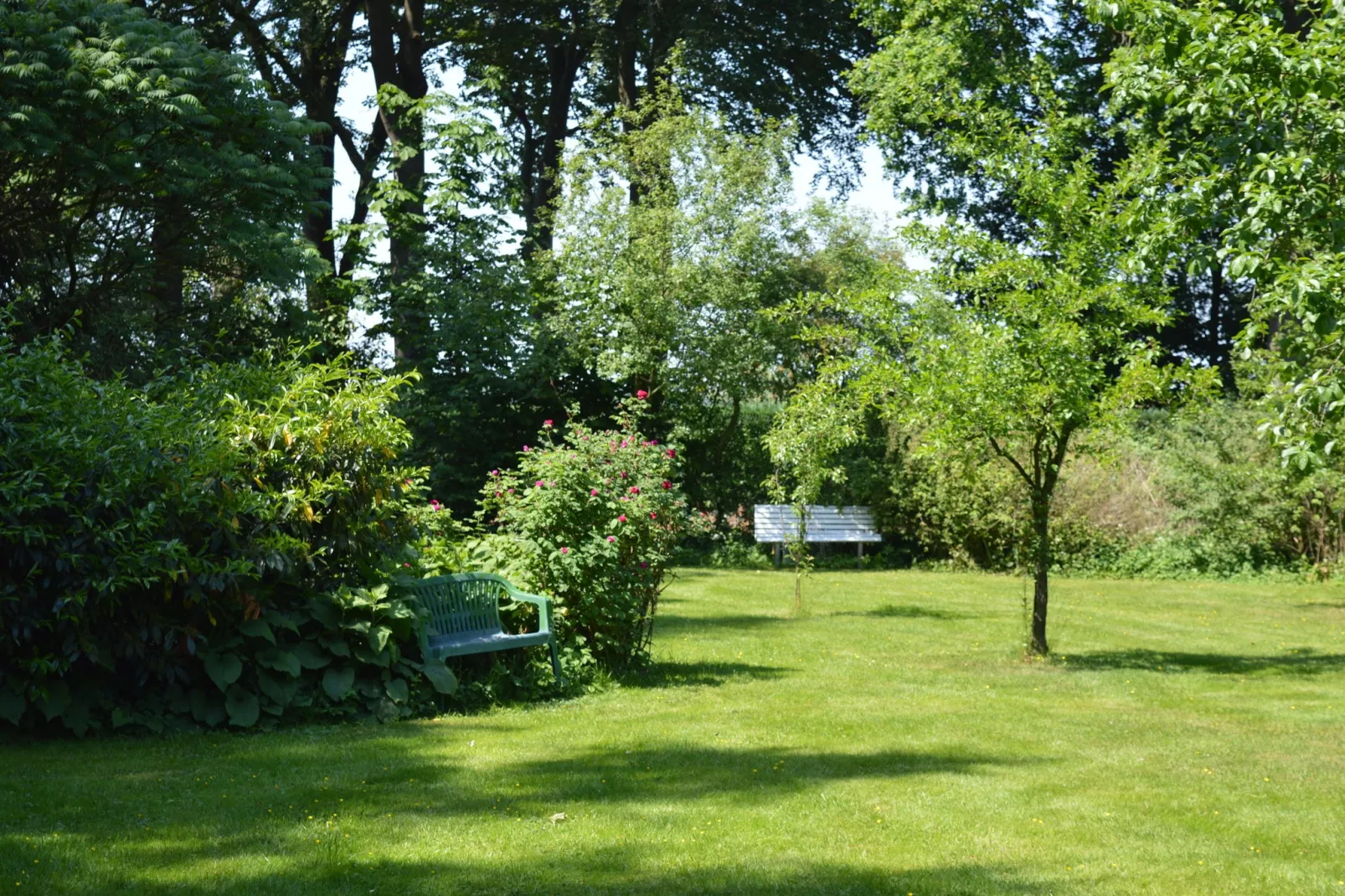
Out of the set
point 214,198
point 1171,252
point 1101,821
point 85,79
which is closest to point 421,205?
point 214,198

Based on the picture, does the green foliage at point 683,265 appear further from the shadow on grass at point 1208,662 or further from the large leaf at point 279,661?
the large leaf at point 279,661

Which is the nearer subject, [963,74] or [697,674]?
[697,674]

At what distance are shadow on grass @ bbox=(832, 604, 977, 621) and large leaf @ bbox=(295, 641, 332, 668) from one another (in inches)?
323

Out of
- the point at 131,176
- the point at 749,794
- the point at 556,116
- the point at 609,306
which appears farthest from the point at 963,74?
the point at 749,794

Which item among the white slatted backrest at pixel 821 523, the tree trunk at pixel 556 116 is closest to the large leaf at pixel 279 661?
the white slatted backrest at pixel 821 523

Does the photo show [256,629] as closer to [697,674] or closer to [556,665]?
[556,665]

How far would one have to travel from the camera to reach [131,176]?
46.4 feet

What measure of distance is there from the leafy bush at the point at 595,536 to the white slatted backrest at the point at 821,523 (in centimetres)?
1321

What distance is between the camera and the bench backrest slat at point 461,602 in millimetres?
8662

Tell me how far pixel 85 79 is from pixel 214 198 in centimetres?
230

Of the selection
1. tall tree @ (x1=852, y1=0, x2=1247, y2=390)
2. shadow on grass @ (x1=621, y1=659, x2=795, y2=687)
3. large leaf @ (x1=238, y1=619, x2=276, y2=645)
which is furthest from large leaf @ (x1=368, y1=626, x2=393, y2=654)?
tall tree @ (x1=852, y1=0, x2=1247, y2=390)

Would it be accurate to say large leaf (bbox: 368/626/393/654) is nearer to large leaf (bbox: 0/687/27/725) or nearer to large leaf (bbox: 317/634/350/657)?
large leaf (bbox: 317/634/350/657)

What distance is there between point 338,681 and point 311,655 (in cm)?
23

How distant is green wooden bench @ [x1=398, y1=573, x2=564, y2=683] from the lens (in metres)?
8.48
